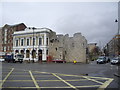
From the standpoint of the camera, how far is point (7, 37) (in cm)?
5912

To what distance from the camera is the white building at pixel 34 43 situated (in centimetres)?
4703

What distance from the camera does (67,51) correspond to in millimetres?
45469

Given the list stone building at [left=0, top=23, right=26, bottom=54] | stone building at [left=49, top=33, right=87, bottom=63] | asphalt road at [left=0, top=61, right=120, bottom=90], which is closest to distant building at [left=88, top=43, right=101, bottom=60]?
stone building at [left=49, top=33, right=87, bottom=63]

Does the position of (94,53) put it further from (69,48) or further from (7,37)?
(7,37)

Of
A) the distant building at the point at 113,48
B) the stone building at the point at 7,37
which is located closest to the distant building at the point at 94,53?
the distant building at the point at 113,48

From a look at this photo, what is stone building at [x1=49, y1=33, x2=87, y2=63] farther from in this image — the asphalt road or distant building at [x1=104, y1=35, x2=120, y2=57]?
the asphalt road

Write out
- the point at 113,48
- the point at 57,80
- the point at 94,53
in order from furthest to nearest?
the point at 94,53
the point at 113,48
the point at 57,80

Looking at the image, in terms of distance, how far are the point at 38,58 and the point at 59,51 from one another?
779 centimetres

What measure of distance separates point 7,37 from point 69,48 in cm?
2986

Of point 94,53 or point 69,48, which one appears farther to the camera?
point 94,53

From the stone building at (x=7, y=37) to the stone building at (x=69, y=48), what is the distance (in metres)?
20.3

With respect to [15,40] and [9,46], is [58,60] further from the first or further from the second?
[9,46]

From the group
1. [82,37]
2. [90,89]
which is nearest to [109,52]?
[82,37]

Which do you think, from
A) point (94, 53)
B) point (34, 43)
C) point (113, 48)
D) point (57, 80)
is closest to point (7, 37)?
point (34, 43)
